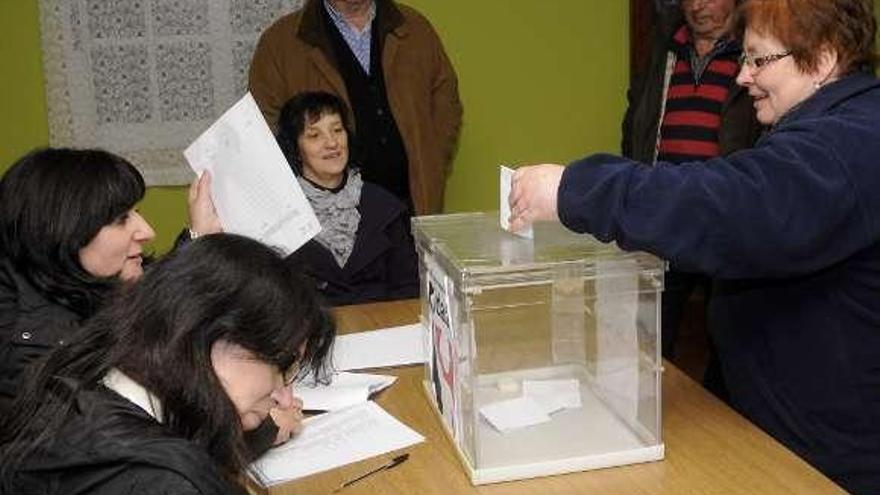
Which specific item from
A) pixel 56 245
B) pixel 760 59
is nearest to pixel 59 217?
pixel 56 245

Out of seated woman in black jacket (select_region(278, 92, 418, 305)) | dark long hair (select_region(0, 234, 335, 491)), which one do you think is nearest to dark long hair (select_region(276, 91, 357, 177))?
seated woman in black jacket (select_region(278, 92, 418, 305))

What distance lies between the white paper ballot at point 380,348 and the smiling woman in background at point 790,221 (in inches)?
22.2

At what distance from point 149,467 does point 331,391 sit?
77 cm

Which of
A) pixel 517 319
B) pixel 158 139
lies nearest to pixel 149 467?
pixel 517 319

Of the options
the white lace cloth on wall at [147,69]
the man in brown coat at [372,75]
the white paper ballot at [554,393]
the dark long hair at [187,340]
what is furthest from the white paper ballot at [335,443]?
the white lace cloth on wall at [147,69]

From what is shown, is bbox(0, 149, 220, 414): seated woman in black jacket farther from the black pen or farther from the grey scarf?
the grey scarf

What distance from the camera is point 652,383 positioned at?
4.81 ft

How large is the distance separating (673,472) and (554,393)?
27cm

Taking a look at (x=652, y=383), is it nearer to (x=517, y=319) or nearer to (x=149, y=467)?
(x=517, y=319)

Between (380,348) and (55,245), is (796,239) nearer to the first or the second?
(380,348)

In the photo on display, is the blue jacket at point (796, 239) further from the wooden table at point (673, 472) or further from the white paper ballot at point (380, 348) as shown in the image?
the white paper ballot at point (380, 348)

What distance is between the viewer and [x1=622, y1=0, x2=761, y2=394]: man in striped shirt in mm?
2732

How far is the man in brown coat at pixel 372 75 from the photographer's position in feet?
10.8

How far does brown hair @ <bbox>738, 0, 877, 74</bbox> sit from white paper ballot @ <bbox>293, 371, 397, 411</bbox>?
87 cm
